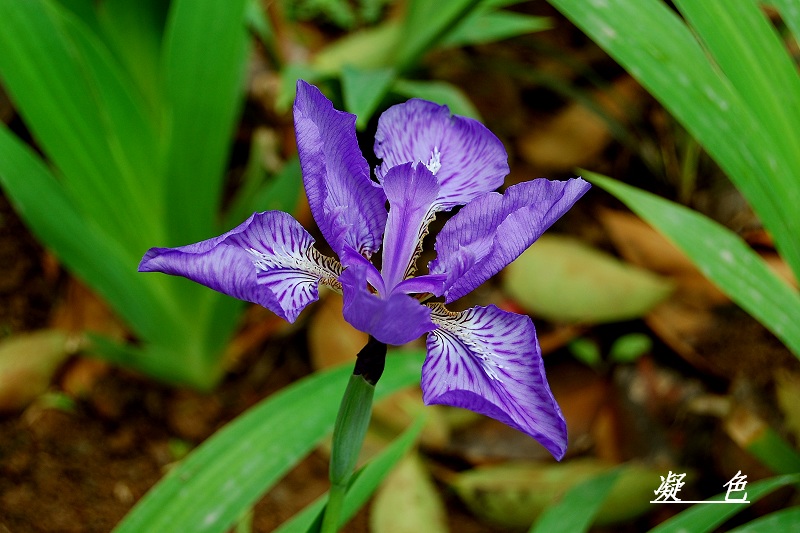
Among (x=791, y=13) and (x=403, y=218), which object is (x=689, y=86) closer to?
(x=791, y=13)

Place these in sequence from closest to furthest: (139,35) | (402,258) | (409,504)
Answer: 1. (402,258)
2. (409,504)
3. (139,35)

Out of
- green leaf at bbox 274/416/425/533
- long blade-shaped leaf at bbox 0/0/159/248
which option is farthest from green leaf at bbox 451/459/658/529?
long blade-shaped leaf at bbox 0/0/159/248

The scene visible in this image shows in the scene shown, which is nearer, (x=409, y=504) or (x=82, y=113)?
(x=82, y=113)

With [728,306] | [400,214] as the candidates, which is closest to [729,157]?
[400,214]

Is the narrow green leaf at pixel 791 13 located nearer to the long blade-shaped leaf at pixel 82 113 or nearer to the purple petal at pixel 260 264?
the purple petal at pixel 260 264

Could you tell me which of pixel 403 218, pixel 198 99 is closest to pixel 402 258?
pixel 403 218

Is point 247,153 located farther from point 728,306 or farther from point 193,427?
point 728,306

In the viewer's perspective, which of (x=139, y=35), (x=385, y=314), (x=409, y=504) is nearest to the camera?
(x=385, y=314)
